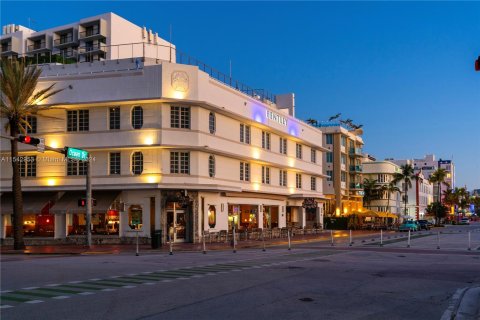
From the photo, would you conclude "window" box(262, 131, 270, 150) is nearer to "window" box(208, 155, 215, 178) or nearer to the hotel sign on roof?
the hotel sign on roof

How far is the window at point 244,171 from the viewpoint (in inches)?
1857

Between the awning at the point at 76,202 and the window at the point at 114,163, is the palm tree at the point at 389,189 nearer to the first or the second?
the window at the point at 114,163

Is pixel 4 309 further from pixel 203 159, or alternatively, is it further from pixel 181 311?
pixel 203 159

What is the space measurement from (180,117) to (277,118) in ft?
50.9

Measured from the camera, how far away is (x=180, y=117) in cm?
3978

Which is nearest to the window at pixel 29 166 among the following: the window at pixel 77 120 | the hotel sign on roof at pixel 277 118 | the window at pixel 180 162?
the window at pixel 77 120

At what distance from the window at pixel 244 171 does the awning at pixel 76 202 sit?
1182 cm

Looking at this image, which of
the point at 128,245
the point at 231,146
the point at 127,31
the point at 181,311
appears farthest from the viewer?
the point at 127,31

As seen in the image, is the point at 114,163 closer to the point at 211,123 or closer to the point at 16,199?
the point at 16,199

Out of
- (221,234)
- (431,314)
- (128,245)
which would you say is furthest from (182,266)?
(221,234)

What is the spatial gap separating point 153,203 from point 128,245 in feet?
10.9

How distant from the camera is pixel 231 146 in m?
44.7

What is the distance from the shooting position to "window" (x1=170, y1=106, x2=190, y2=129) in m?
39.7

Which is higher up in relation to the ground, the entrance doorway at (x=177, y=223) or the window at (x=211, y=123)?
the window at (x=211, y=123)
